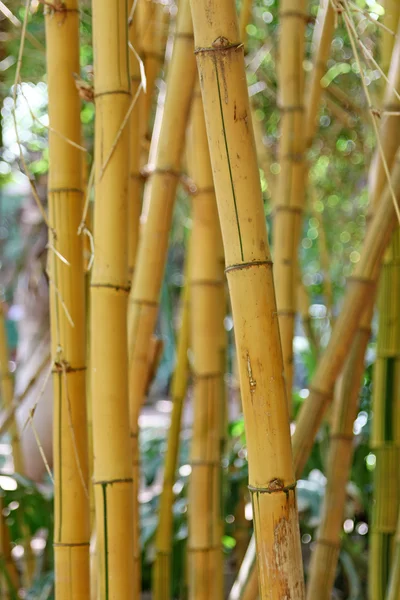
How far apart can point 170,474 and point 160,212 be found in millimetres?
586

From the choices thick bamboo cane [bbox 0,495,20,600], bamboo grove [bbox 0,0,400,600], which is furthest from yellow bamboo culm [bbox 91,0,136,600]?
thick bamboo cane [bbox 0,495,20,600]

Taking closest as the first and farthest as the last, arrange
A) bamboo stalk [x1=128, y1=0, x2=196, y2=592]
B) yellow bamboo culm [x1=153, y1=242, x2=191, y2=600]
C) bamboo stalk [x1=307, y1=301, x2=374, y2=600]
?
bamboo stalk [x1=128, y1=0, x2=196, y2=592]
bamboo stalk [x1=307, y1=301, x2=374, y2=600]
yellow bamboo culm [x1=153, y1=242, x2=191, y2=600]

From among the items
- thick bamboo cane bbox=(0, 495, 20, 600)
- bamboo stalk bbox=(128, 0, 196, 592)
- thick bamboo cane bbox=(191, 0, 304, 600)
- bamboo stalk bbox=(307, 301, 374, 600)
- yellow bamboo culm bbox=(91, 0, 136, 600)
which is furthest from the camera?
thick bamboo cane bbox=(0, 495, 20, 600)

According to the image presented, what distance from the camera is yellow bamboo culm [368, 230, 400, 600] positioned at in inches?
41.9

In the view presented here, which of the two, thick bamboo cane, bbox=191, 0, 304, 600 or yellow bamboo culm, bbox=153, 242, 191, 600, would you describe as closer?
thick bamboo cane, bbox=191, 0, 304, 600

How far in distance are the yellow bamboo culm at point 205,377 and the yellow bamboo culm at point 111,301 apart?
0.34 meters

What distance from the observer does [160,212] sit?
845mm

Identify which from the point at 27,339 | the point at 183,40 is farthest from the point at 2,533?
the point at 27,339

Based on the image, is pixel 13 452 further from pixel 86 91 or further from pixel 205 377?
pixel 86 91

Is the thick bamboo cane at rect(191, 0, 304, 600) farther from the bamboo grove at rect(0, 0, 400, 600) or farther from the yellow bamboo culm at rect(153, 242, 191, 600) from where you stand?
the yellow bamboo culm at rect(153, 242, 191, 600)

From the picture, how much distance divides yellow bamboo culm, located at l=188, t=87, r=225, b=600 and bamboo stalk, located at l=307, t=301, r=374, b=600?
0.15 meters

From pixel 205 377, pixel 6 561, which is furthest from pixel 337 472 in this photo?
pixel 6 561

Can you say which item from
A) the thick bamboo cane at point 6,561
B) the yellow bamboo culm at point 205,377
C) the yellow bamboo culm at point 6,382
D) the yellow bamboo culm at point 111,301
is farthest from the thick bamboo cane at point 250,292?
the yellow bamboo culm at point 6,382

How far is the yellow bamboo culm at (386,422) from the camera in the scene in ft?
3.49
